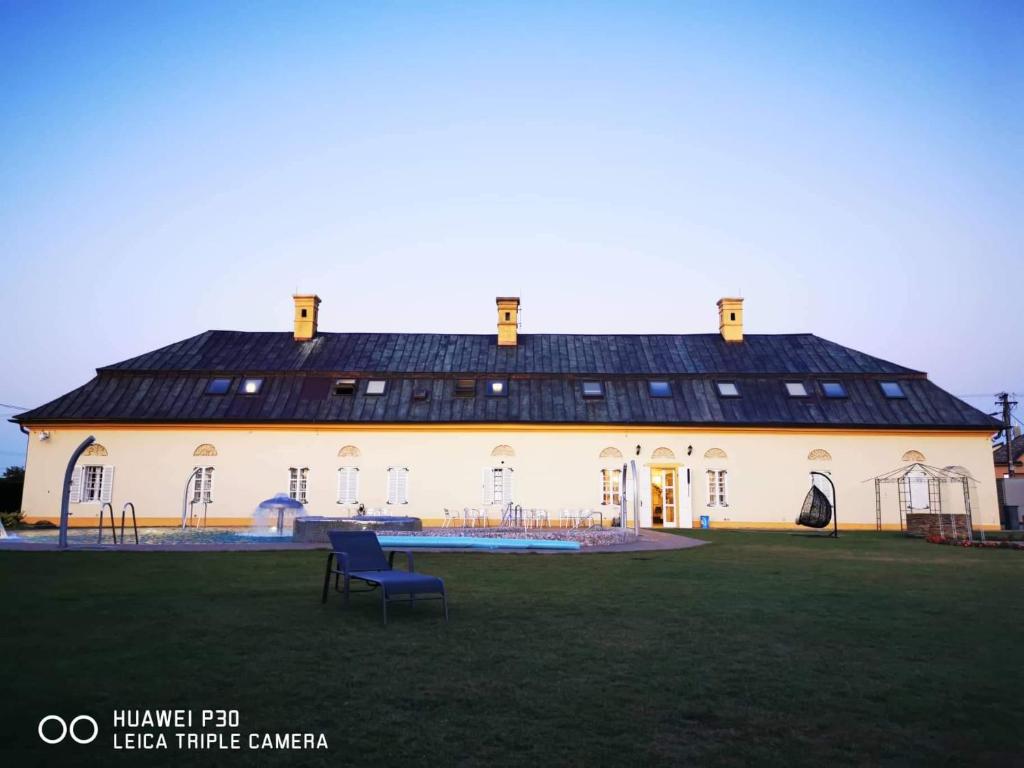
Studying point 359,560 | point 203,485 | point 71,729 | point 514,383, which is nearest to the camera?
point 71,729

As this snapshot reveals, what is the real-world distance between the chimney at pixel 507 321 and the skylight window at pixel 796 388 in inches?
449

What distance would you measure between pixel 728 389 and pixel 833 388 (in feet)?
13.7

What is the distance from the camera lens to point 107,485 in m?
27.6

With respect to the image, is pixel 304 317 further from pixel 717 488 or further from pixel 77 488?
pixel 717 488

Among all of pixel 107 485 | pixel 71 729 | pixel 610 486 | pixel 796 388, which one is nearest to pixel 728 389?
pixel 796 388

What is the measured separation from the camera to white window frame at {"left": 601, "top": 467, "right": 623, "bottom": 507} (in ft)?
91.8

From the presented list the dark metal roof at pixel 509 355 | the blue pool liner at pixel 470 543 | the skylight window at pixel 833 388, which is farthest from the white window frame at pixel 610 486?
the blue pool liner at pixel 470 543

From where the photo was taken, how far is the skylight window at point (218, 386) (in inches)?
1144

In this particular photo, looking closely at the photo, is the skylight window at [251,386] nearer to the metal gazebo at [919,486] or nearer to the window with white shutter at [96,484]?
the window with white shutter at [96,484]

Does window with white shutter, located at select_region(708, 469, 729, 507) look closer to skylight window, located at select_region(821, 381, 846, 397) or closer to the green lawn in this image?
skylight window, located at select_region(821, 381, 846, 397)

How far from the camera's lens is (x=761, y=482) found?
2803 centimetres

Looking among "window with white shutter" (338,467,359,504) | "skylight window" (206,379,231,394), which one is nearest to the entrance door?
"window with white shutter" (338,467,359,504)

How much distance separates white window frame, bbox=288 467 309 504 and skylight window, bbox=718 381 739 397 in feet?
54.0

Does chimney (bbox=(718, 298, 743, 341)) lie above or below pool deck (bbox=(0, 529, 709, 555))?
above
